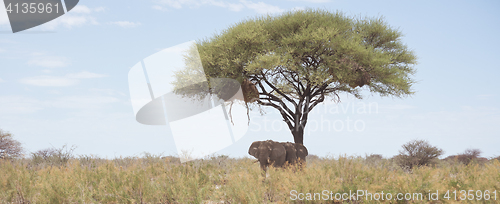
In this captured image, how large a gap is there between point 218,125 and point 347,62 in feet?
24.8

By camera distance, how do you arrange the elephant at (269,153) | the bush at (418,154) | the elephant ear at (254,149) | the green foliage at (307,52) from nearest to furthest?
the elephant at (269,153) → the elephant ear at (254,149) → the green foliage at (307,52) → the bush at (418,154)

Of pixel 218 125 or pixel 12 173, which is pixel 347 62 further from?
pixel 12 173

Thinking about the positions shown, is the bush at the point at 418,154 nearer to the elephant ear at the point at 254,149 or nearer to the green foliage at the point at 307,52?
the green foliage at the point at 307,52

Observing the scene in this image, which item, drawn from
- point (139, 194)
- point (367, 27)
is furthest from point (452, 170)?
point (139, 194)

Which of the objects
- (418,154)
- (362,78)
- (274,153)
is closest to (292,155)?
(274,153)

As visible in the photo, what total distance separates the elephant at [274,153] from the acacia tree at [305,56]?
3.78 m

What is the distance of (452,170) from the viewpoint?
596 inches

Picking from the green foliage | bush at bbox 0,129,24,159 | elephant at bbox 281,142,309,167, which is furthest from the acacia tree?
bush at bbox 0,129,24,159

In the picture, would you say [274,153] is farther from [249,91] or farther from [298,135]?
[249,91]

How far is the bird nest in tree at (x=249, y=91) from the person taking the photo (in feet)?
59.0

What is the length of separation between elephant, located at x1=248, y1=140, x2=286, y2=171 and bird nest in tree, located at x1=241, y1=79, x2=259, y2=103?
4800mm

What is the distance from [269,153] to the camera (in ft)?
44.5

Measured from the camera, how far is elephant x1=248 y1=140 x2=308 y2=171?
1348cm

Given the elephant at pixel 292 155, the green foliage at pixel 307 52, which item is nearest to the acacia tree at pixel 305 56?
the green foliage at pixel 307 52
